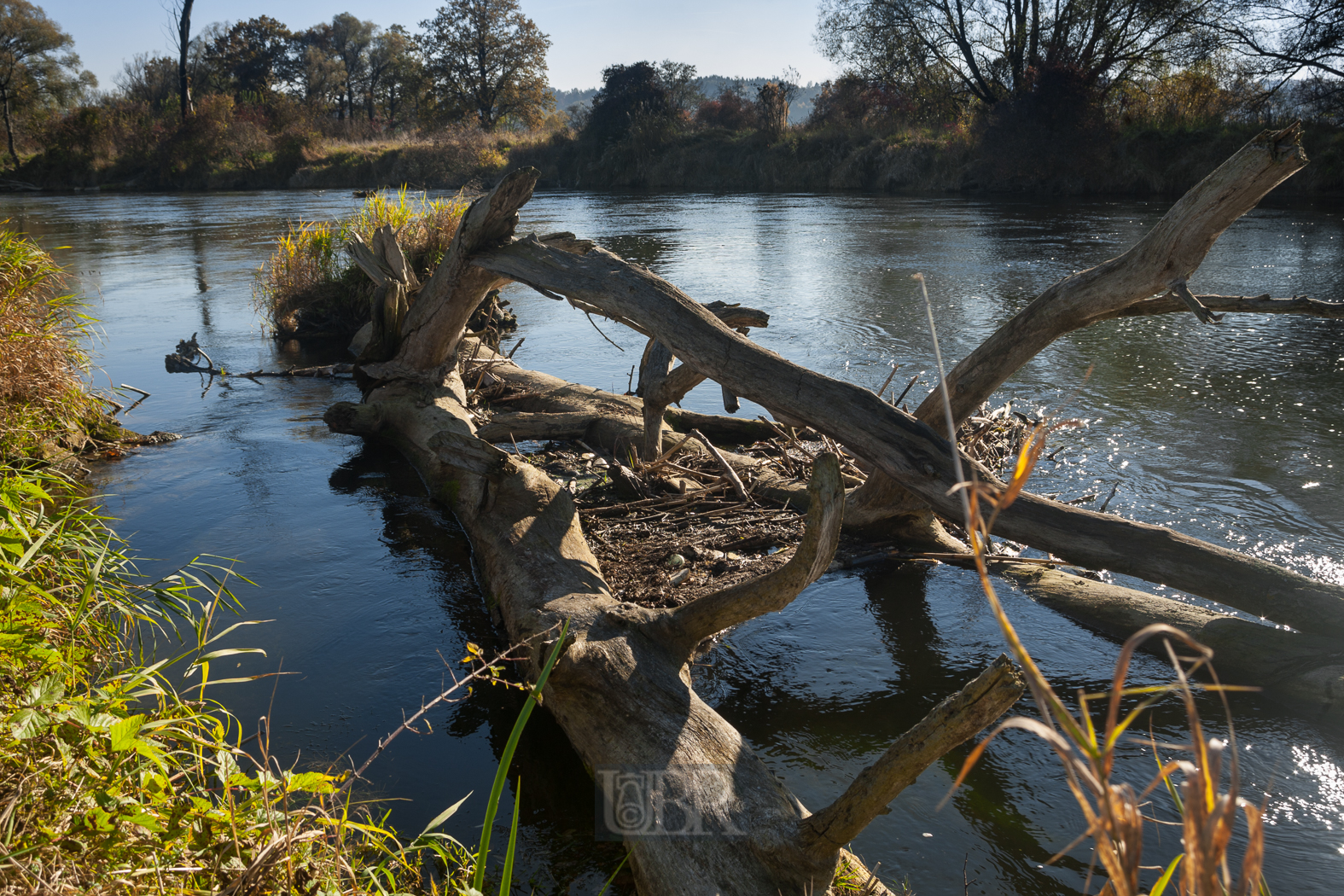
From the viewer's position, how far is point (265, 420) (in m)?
7.43

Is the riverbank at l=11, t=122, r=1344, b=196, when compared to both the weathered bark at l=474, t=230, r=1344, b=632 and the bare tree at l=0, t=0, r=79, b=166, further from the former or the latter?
the weathered bark at l=474, t=230, r=1344, b=632

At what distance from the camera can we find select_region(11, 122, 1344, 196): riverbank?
22562 millimetres

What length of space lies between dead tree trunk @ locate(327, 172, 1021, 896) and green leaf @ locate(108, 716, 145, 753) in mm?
1293

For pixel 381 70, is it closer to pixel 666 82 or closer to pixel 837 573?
pixel 666 82

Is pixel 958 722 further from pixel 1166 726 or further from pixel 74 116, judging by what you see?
pixel 74 116

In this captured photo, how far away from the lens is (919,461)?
3.72 metres

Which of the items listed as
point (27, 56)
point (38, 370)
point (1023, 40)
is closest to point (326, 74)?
point (27, 56)

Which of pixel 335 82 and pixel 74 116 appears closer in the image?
pixel 74 116

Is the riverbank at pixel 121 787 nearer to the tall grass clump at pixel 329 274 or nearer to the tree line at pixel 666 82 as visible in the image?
the tall grass clump at pixel 329 274

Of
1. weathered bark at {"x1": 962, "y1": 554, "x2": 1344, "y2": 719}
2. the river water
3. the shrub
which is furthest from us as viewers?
the shrub

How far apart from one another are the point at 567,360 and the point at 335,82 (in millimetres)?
63954

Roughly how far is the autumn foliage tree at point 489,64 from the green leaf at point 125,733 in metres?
54.5

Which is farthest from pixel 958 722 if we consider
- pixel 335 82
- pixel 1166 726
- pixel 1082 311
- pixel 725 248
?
pixel 335 82

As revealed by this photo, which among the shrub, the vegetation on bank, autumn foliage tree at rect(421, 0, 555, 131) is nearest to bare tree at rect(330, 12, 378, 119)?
autumn foliage tree at rect(421, 0, 555, 131)
